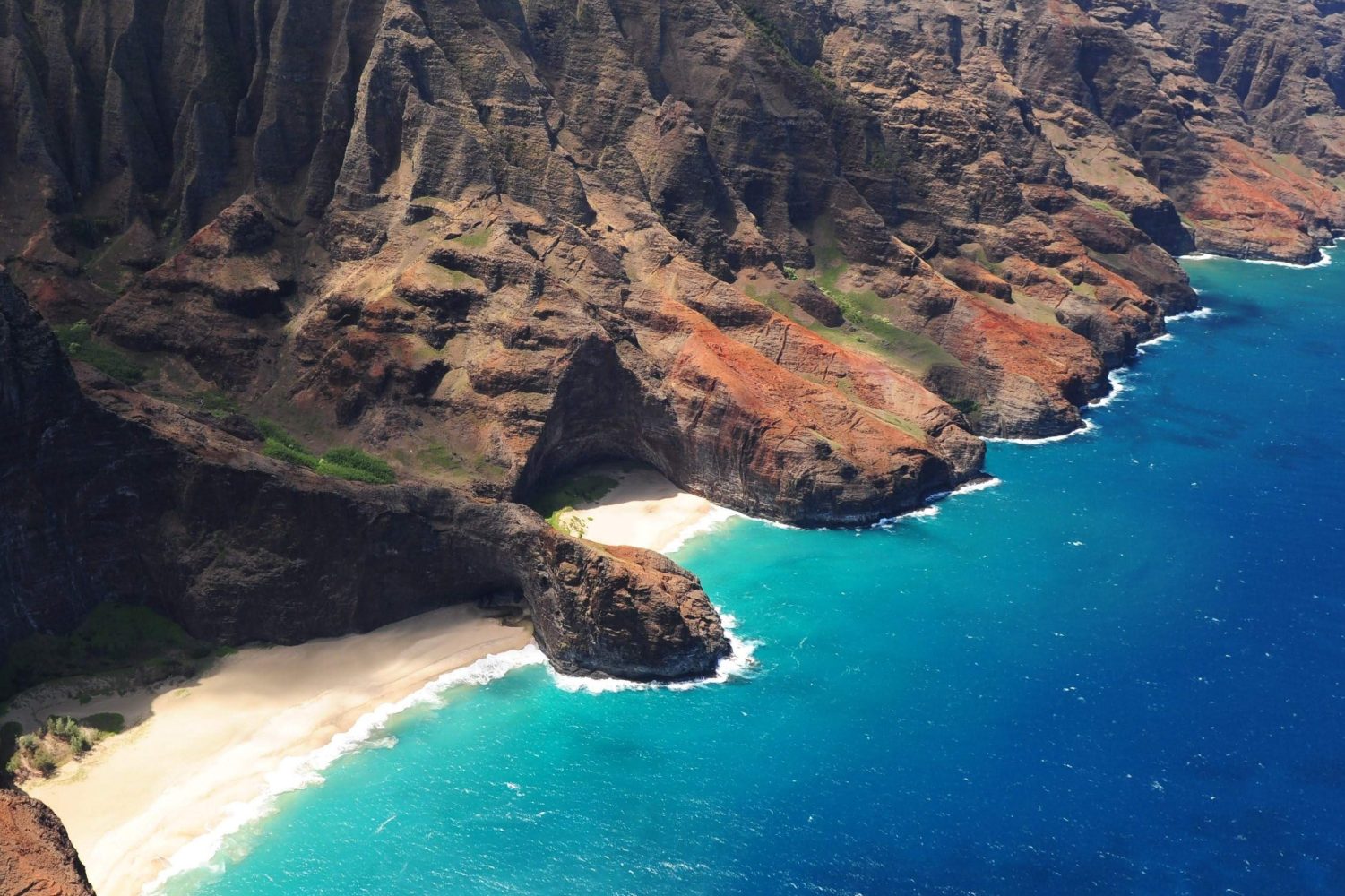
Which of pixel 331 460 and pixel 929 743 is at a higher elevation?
pixel 331 460

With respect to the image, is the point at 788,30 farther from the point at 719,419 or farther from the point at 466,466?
the point at 466,466

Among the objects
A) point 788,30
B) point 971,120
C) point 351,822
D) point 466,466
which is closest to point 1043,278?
point 971,120

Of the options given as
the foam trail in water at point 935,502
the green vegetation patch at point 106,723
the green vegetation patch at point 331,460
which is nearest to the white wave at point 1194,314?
the foam trail in water at point 935,502

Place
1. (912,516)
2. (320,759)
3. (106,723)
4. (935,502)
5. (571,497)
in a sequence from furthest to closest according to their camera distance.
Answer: (935,502)
(912,516)
(571,497)
(106,723)
(320,759)

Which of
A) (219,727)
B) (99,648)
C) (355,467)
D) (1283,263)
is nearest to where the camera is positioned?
(219,727)

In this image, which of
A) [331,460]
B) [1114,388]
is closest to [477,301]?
[331,460]

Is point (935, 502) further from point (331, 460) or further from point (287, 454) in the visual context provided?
point (287, 454)
